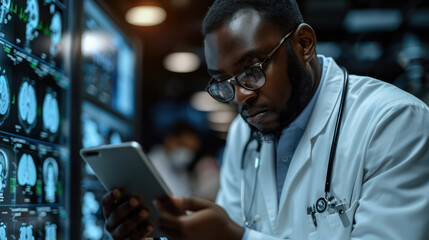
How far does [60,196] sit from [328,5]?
324cm

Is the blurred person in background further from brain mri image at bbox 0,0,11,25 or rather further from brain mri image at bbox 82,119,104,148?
brain mri image at bbox 0,0,11,25

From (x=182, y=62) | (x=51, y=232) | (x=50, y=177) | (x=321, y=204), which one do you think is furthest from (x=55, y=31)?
(x=182, y=62)

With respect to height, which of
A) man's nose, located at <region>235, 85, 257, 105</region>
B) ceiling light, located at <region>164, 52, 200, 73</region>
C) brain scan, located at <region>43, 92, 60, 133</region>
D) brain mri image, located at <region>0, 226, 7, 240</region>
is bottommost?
brain mri image, located at <region>0, 226, 7, 240</region>

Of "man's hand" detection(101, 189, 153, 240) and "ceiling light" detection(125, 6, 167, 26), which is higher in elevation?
"ceiling light" detection(125, 6, 167, 26)

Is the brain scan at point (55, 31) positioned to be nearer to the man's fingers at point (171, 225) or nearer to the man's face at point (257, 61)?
the man's face at point (257, 61)

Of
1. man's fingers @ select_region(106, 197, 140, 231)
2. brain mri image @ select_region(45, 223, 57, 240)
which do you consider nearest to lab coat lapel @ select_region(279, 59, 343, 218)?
man's fingers @ select_region(106, 197, 140, 231)

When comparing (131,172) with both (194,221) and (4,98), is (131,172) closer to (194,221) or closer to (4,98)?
(194,221)

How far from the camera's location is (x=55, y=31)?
1.55 meters

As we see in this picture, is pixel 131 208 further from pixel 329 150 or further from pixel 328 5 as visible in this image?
pixel 328 5

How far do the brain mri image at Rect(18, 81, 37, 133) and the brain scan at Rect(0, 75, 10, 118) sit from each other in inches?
2.5

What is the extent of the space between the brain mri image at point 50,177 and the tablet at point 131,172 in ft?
1.10

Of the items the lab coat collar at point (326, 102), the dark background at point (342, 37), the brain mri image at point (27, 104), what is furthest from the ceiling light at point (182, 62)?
the brain mri image at point (27, 104)

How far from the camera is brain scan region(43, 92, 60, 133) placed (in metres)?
1.48

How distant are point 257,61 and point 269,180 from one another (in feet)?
1.42
